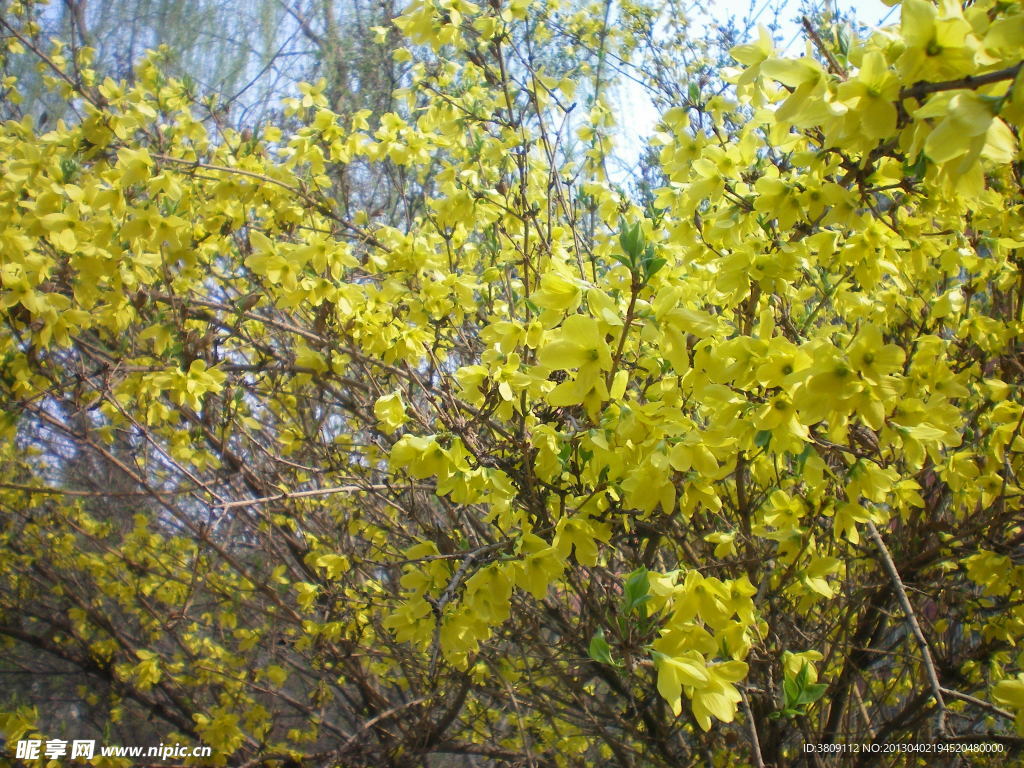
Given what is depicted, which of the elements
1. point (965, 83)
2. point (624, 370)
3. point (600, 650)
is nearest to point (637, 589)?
point (600, 650)

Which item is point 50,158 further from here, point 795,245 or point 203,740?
point 203,740

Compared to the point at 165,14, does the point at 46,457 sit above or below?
below

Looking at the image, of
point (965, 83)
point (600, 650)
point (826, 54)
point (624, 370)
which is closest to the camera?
point (965, 83)

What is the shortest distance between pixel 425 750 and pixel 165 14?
22.3ft

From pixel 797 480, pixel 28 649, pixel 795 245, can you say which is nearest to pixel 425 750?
pixel 797 480

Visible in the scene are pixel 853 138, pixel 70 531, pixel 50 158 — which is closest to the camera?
pixel 853 138

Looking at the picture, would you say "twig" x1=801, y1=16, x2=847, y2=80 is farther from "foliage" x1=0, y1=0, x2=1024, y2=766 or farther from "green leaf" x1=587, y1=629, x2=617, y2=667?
"green leaf" x1=587, y1=629, x2=617, y2=667

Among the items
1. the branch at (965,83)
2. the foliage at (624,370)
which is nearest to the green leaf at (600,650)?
the foliage at (624,370)

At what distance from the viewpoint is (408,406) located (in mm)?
2193

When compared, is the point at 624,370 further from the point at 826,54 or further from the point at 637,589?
the point at 826,54

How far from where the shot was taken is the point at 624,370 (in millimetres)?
1701

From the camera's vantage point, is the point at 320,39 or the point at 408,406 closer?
the point at 408,406

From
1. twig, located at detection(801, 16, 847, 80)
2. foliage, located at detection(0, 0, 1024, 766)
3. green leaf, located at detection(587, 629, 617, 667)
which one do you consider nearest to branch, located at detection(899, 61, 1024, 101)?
foliage, located at detection(0, 0, 1024, 766)

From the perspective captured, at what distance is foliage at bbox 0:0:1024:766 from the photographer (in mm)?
1317
